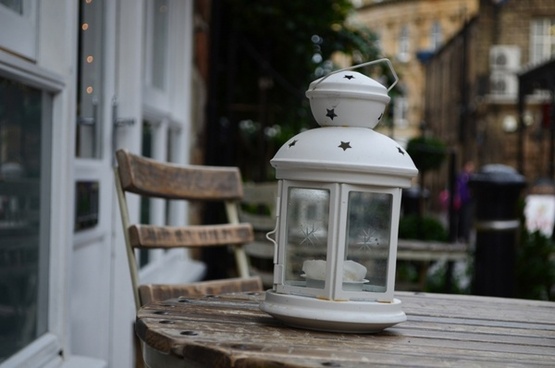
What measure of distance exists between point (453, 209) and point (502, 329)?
456 cm

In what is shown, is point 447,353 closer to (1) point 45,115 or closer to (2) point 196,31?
(1) point 45,115

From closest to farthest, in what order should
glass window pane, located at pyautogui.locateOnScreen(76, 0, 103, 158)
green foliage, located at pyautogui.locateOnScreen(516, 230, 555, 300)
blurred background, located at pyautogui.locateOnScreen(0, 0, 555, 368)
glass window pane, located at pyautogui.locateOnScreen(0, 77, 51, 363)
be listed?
glass window pane, located at pyautogui.locateOnScreen(0, 77, 51, 363) → blurred background, located at pyautogui.locateOnScreen(0, 0, 555, 368) → glass window pane, located at pyautogui.locateOnScreen(76, 0, 103, 158) → green foliage, located at pyautogui.locateOnScreen(516, 230, 555, 300)

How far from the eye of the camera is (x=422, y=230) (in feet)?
23.9

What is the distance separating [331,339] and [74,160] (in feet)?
3.88

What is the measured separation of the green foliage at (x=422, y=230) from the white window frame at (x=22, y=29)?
17.0ft

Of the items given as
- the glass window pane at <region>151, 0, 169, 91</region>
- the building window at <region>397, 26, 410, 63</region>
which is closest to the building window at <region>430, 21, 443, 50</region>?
the building window at <region>397, 26, 410, 63</region>

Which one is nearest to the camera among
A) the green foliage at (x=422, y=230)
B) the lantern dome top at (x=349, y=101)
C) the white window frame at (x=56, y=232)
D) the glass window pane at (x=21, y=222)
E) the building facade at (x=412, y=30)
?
the lantern dome top at (x=349, y=101)

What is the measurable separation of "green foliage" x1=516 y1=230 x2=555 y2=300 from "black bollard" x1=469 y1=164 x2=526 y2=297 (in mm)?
966

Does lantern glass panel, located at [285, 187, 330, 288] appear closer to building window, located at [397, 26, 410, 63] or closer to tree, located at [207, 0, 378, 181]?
tree, located at [207, 0, 378, 181]

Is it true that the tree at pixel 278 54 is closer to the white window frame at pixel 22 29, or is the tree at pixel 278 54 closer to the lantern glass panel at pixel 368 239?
the white window frame at pixel 22 29

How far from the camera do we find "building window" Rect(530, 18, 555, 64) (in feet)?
105

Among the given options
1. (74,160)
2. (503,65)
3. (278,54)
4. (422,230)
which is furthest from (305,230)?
(503,65)

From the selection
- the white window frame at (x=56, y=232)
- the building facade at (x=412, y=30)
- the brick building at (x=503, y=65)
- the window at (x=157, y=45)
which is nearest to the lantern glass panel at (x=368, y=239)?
the white window frame at (x=56, y=232)

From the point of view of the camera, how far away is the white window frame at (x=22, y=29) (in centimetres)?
208
